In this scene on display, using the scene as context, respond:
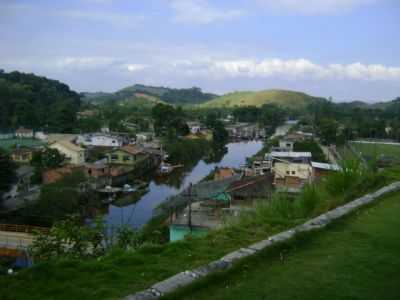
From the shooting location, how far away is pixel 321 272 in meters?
2.70

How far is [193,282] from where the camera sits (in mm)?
2447

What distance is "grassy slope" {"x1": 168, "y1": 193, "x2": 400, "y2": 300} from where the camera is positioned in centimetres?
238

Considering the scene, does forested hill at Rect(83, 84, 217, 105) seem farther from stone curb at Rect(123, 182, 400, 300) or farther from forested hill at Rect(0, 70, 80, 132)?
stone curb at Rect(123, 182, 400, 300)

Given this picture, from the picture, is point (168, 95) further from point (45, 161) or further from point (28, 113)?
point (45, 161)

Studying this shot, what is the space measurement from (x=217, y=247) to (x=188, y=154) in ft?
94.8

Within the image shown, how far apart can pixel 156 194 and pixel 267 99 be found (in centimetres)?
8213

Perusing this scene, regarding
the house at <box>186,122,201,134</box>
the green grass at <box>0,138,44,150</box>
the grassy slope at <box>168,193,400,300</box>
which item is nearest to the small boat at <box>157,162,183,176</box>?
the green grass at <box>0,138,44,150</box>

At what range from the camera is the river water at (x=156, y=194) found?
15.8 m

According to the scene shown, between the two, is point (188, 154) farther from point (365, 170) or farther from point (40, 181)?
point (365, 170)

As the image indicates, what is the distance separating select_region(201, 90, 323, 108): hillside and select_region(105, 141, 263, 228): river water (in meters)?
61.1

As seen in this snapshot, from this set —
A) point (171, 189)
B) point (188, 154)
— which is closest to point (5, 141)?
point (188, 154)

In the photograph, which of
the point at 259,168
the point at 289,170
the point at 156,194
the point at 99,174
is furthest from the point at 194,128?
the point at 289,170

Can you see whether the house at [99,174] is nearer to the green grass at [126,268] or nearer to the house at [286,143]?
the house at [286,143]

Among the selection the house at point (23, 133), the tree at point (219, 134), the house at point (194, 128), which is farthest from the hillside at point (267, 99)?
the house at point (23, 133)
